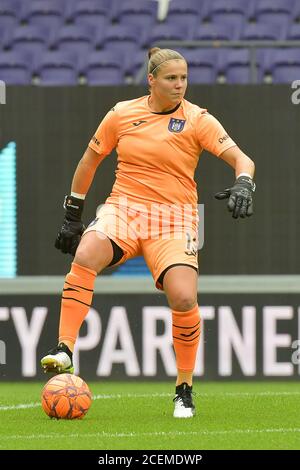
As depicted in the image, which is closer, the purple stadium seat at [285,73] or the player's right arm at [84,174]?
the player's right arm at [84,174]

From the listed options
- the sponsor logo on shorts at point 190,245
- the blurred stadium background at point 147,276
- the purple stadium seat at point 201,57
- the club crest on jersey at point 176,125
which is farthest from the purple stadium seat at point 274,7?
the sponsor logo on shorts at point 190,245

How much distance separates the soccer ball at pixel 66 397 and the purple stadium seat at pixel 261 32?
766cm

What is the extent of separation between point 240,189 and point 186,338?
1.05m

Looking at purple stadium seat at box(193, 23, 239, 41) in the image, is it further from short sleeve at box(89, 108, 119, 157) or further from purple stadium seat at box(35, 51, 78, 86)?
short sleeve at box(89, 108, 119, 157)

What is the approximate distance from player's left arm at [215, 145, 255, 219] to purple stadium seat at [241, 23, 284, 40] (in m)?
7.03

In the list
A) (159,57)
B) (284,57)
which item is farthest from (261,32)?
(159,57)

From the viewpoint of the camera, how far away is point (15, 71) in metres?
13.6

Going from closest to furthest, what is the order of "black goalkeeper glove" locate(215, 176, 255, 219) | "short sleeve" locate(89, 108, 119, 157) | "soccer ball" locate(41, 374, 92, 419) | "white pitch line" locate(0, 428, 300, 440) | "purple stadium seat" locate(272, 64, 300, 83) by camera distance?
"white pitch line" locate(0, 428, 300, 440), "black goalkeeper glove" locate(215, 176, 255, 219), "soccer ball" locate(41, 374, 92, 419), "short sleeve" locate(89, 108, 119, 157), "purple stadium seat" locate(272, 64, 300, 83)

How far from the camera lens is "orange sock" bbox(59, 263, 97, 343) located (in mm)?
7512

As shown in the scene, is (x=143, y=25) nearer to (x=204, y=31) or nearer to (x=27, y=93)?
(x=204, y=31)

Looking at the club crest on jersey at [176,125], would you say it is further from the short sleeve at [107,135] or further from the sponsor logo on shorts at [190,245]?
the sponsor logo on shorts at [190,245]

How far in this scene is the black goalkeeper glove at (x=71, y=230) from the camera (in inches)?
321

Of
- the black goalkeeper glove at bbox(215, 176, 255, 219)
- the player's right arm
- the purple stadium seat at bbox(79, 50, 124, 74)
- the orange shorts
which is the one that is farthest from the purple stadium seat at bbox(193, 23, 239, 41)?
the black goalkeeper glove at bbox(215, 176, 255, 219)

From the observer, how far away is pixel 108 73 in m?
13.6
